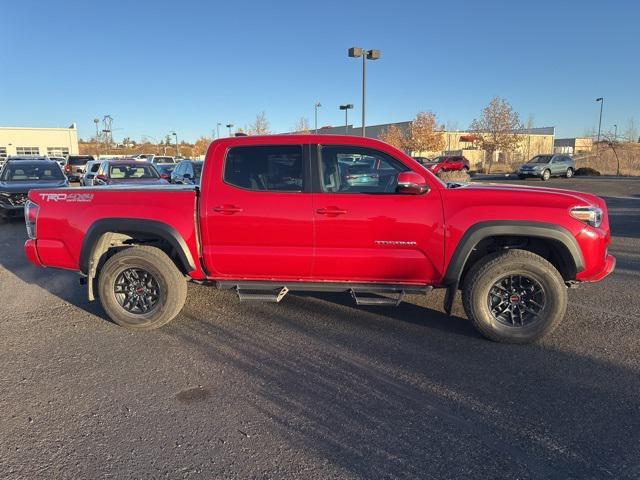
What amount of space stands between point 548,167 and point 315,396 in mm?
31691

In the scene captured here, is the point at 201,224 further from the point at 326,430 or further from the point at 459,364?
the point at 459,364

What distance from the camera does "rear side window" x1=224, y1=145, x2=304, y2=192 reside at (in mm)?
4430

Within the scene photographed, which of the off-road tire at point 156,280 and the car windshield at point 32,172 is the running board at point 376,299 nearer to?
the off-road tire at point 156,280

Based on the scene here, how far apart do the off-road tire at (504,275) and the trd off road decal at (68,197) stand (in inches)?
151

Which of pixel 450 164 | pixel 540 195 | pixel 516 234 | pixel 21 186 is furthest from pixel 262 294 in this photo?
pixel 450 164

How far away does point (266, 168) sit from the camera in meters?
4.50

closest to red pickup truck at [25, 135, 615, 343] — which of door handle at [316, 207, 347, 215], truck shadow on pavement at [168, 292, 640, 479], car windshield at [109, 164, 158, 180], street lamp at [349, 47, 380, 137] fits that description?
→ door handle at [316, 207, 347, 215]

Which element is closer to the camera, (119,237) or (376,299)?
(376,299)

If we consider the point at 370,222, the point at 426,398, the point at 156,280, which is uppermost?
the point at 370,222

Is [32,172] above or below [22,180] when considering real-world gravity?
above

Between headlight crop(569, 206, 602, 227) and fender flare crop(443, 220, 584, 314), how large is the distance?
0.18 meters

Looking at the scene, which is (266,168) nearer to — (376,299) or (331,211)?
(331,211)

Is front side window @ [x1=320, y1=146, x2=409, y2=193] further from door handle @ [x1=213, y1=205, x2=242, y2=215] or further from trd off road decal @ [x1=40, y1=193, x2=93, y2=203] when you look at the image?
trd off road decal @ [x1=40, y1=193, x2=93, y2=203]

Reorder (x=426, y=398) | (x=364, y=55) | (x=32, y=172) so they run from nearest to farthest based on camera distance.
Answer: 1. (x=426, y=398)
2. (x=32, y=172)
3. (x=364, y=55)
